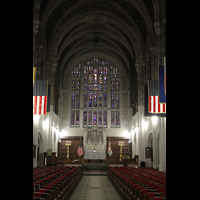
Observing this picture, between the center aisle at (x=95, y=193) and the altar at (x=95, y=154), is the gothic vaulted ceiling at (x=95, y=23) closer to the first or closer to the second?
the altar at (x=95, y=154)

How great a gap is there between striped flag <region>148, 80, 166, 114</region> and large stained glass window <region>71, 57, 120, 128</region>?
877 inches

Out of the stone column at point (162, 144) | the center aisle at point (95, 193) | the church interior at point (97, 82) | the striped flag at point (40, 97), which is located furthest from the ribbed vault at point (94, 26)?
the center aisle at point (95, 193)

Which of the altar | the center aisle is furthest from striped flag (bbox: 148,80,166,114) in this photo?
the altar

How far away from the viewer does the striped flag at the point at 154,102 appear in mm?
18206

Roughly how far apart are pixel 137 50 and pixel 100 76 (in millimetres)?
12663

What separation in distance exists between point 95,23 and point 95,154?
16.5 m

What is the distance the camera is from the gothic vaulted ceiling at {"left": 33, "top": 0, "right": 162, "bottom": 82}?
2534 cm

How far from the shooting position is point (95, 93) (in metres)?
41.9

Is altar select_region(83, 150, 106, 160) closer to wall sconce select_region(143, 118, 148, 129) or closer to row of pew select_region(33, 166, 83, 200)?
wall sconce select_region(143, 118, 148, 129)

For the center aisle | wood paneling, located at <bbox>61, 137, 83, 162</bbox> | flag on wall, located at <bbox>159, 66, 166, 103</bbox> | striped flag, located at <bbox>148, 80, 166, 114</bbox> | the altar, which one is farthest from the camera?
wood paneling, located at <bbox>61, 137, 83, 162</bbox>

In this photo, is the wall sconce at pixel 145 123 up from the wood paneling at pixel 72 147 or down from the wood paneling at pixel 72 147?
up

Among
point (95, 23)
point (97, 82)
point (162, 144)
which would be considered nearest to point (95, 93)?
point (97, 82)

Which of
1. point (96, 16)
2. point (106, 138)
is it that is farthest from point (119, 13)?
point (106, 138)
